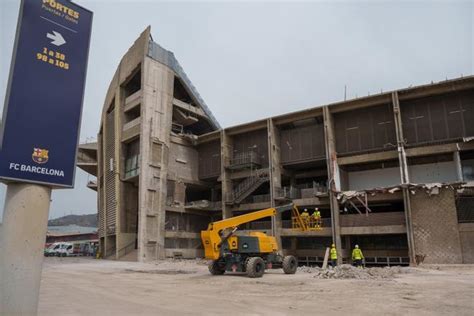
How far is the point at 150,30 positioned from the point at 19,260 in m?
41.5

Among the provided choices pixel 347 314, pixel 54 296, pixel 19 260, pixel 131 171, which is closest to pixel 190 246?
pixel 131 171

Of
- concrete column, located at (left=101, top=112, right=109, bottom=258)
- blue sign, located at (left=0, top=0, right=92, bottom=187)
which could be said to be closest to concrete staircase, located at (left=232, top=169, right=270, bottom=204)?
concrete column, located at (left=101, top=112, right=109, bottom=258)

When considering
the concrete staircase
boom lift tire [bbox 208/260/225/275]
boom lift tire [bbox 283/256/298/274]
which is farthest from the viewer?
the concrete staircase

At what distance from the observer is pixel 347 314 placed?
9266mm

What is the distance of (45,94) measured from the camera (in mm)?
5551

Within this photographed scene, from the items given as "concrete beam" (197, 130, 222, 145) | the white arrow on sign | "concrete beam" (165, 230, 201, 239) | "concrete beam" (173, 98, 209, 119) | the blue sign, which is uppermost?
"concrete beam" (173, 98, 209, 119)

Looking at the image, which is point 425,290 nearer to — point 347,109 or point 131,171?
point 347,109

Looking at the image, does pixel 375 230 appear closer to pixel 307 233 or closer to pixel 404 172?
pixel 404 172

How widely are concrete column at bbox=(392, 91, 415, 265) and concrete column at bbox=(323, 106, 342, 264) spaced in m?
5.52

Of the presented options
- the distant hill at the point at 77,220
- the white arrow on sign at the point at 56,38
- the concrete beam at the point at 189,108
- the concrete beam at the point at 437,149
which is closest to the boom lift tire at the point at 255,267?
the white arrow on sign at the point at 56,38

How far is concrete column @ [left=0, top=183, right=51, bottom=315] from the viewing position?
16.9 ft

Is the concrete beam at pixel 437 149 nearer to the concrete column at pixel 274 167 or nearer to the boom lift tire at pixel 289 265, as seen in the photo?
the concrete column at pixel 274 167

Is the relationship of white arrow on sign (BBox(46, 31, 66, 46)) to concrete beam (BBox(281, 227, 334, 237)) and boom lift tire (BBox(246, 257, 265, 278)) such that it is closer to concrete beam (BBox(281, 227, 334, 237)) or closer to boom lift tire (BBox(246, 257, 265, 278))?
boom lift tire (BBox(246, 257, 265, 278))

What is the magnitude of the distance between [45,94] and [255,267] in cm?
1558
